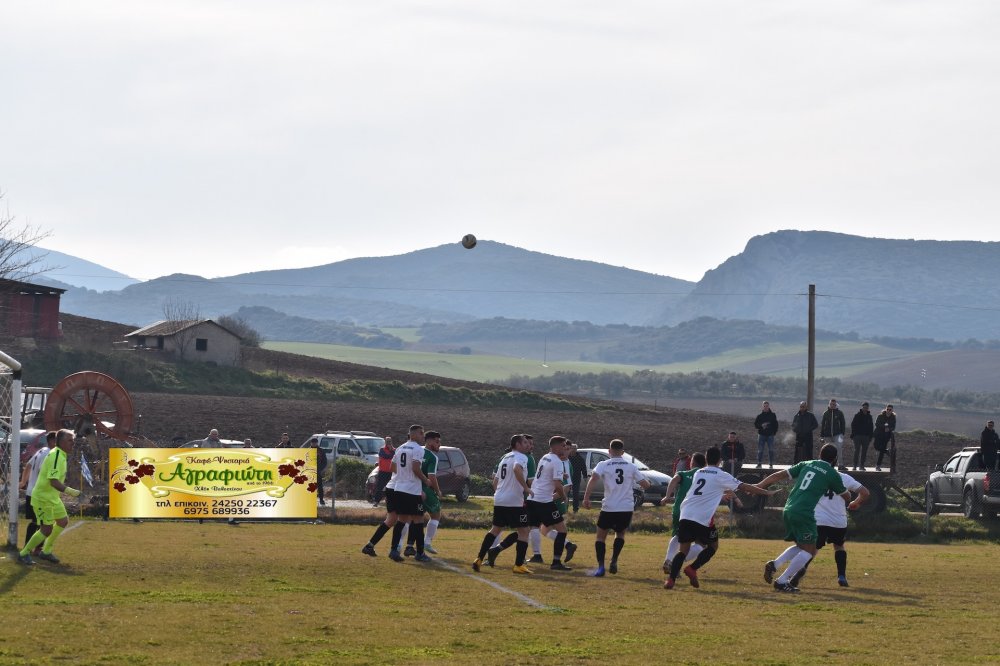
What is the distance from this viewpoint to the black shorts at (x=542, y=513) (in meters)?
18.8

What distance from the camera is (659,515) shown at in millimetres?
31375

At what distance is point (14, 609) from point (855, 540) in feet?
64.0

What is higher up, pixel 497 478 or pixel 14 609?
pixel 497 478

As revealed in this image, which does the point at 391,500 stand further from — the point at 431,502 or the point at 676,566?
the point at 676,566

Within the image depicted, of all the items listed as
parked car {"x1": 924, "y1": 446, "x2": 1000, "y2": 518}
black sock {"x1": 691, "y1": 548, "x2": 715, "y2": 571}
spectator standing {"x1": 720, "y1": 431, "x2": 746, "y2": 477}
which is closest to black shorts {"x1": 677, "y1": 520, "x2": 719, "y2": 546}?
black sock {"x1": 691, "y1": 548, "x2": 715, "y2": 571}

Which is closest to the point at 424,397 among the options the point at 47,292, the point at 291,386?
the point at 291,386

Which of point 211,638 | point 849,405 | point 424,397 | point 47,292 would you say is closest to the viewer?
point 211,638

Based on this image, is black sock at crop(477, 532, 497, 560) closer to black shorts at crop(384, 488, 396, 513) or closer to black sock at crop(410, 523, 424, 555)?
black sock at crop(410, 523, 424, 555)

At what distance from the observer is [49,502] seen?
56.5 feet

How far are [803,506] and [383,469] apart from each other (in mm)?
15220

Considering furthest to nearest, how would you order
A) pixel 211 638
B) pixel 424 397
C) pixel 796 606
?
pixel 424 397 < pixel 796 606 < pixel 211 638

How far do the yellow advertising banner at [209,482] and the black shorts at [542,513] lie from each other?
763 cm

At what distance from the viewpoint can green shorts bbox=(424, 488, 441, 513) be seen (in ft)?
66.1

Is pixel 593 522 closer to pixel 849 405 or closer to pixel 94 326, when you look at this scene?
pixel 94 326
